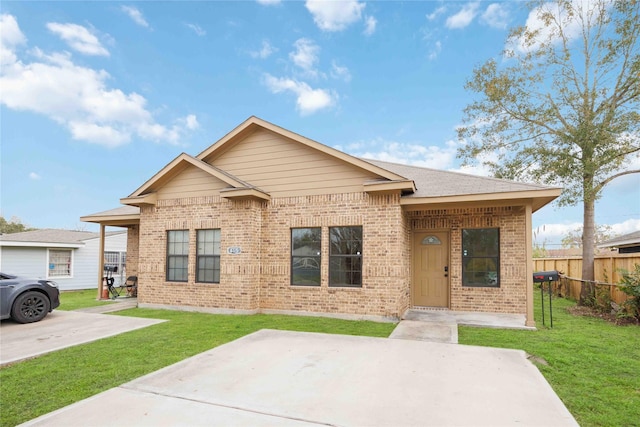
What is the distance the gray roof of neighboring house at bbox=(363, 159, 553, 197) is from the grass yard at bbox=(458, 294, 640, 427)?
307 centimetres

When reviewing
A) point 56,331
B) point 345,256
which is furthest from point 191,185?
point 345,256

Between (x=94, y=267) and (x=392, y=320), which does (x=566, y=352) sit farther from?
(x=94, y=267)

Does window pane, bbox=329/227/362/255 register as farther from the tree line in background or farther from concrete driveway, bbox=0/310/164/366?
the tree line in background

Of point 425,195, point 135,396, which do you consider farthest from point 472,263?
point 135,396

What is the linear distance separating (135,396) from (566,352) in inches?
253

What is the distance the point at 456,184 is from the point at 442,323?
3.48m

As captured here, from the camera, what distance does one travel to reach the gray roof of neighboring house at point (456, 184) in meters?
7.85

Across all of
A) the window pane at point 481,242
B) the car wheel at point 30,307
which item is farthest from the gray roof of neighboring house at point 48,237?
the window pane at point 481,242

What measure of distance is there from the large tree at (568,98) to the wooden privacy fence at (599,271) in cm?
75

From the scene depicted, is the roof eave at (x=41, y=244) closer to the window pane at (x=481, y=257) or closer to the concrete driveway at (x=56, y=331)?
the concrete driveway at (x=56, y=331)

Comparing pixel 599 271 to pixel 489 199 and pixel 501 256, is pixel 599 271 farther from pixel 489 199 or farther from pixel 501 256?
pixel 489 199

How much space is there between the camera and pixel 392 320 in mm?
8031

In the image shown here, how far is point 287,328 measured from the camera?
7.45 metres

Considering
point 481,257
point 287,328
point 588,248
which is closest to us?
point 287,328
